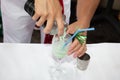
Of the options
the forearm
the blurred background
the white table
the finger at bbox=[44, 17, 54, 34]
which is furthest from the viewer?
the blurred background

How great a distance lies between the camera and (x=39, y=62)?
1.11m

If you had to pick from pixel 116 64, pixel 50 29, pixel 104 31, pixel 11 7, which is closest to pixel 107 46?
pixel 116 64

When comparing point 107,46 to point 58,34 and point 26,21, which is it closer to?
point 58,34

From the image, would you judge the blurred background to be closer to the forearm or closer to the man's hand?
the forearm

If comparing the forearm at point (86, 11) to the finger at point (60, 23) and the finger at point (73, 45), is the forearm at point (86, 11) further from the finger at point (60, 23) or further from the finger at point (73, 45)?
the finger at point (60, 23)

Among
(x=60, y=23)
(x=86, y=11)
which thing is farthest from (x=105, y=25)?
(x=60, y=23)

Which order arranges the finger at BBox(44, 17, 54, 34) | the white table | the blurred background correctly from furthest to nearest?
1. the blurred background
2. the white table
3. the finger at BBox(44, 17, 54, 34)

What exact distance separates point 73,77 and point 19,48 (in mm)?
292

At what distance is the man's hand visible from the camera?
912 millimetres

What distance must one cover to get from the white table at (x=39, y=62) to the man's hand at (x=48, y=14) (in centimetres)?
23

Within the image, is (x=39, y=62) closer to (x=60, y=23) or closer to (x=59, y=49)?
(x=59, y=49)

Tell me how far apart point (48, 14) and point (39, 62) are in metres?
0.28

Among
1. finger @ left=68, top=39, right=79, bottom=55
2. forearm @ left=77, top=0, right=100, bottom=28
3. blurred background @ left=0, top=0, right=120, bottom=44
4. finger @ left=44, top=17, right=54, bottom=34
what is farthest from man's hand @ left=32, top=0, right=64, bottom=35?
blurred background @ left=0, top=0, right=120, bottom=44

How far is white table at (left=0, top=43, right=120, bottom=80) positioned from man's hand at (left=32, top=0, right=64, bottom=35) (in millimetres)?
229
